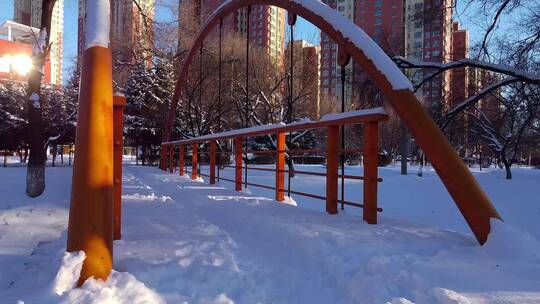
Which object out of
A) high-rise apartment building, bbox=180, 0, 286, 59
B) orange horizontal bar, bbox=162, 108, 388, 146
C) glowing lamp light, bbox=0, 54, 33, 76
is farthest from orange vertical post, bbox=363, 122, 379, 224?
glowing lamp light, bbox=0, 54, 33, 76

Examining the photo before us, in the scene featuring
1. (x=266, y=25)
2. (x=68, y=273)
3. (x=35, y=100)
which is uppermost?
(x=266, y=25)

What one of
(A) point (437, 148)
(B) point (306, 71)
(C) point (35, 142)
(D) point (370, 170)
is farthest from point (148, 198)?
(B) point (306, 71)

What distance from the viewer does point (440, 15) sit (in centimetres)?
1070

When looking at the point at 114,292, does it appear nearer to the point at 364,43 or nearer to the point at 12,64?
the point at 364,43

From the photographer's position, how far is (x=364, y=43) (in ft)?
20.2

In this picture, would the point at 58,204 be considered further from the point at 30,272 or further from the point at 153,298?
the point at 153,298

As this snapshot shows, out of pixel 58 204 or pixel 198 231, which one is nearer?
pixel 198 231

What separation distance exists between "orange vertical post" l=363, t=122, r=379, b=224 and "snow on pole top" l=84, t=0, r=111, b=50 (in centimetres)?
295

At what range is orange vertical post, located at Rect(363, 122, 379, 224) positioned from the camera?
524 cm

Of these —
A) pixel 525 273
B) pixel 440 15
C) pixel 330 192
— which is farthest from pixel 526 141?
pixel 525 273

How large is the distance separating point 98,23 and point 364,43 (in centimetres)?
359

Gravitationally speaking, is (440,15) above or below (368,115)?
above

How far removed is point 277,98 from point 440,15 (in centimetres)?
1469

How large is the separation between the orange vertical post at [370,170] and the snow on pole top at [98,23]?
295 centimetres
